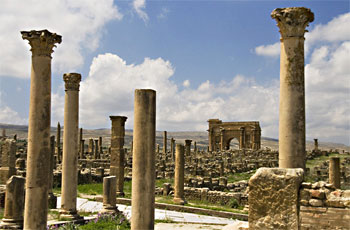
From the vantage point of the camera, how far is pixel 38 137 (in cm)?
802

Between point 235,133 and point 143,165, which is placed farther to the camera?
point 235,133

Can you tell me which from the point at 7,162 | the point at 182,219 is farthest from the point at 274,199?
the point at 7,162

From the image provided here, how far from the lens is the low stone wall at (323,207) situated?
565 centimetres

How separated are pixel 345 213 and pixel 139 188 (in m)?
3.69

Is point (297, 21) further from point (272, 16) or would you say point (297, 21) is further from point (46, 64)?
point (46, 64)

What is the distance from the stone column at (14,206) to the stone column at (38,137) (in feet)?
7.08

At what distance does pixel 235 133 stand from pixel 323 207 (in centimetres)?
5322

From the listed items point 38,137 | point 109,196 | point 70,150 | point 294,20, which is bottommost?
point 109,196

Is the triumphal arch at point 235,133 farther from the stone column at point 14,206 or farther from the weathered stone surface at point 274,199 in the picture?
the weathered stone surface at point 274,199

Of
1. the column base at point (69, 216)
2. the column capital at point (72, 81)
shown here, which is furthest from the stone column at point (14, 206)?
the column capital at point (72, 81)

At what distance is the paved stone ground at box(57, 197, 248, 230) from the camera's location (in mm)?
12430

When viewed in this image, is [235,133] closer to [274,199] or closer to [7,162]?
[7,162]

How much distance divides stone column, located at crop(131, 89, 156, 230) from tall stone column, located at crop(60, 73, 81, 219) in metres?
4.11

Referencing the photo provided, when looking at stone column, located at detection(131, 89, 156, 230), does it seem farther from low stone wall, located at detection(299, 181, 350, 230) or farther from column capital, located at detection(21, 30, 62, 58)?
low stone wall, located at detection(299, 181, 350, 230)
